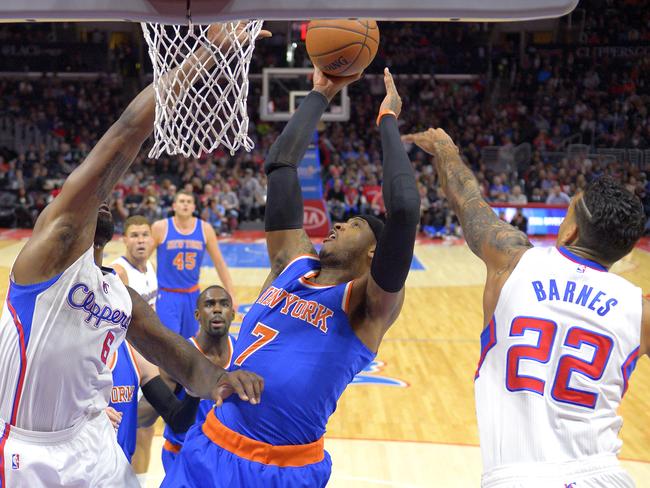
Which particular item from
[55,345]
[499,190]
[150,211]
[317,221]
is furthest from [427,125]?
[55,345]

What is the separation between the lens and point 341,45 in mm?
3387

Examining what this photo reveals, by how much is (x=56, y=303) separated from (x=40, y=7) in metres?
0.93

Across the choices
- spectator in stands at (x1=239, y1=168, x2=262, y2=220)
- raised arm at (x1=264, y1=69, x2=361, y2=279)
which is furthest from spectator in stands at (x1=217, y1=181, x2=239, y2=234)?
raised arm at (x1=264, y1=69, x2=361, y2=279)

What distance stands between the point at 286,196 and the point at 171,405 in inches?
42.4

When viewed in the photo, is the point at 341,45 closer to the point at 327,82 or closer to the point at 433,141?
the point at 327,82

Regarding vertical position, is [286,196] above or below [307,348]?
above

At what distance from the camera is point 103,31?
26.1 metres

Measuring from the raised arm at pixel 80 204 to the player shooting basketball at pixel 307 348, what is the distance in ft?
2.72

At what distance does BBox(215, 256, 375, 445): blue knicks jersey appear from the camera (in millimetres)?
2939

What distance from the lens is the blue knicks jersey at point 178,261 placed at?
7.71 meters

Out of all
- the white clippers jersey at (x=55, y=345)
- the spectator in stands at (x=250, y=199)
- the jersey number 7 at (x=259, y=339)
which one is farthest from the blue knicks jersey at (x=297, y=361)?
the spectator in stands at (x=250, y=199)

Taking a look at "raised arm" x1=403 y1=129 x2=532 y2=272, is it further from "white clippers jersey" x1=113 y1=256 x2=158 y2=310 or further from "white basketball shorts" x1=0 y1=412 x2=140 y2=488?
"white clippers jersey" x1=113 y1=256 x2=158 y2=310

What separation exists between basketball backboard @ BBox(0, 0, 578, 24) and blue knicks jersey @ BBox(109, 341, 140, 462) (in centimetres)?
179

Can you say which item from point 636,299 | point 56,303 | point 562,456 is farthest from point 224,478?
point 636,299
